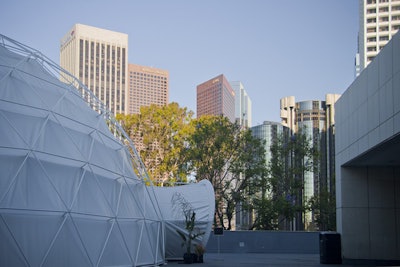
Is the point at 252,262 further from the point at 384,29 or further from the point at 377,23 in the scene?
the point at 377,23

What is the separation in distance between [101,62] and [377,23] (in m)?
87.7

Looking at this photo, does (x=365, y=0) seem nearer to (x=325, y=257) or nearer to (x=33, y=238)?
(x=325, y=257)

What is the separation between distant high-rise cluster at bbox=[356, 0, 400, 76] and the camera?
12706cm

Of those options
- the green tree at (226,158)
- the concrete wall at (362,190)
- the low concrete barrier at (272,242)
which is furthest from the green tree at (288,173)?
the concrete wall at (362,190)

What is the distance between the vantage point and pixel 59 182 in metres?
19.8

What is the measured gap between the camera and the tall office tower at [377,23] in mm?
127062

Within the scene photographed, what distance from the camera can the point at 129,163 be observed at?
84.7 ft

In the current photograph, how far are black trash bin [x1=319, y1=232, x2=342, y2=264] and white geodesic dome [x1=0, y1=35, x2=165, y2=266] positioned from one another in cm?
954

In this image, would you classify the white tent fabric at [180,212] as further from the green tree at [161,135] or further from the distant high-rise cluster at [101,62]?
the distant high-rise cluster at [101,62]

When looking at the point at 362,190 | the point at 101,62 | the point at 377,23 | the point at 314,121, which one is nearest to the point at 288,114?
the point at 314,121

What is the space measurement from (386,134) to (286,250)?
81.3 ft

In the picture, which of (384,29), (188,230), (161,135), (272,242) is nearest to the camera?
(188,230)

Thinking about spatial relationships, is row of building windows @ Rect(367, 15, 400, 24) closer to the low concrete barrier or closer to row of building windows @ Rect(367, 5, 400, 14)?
row of building windows @ Rect(367, 5, 400, 14)

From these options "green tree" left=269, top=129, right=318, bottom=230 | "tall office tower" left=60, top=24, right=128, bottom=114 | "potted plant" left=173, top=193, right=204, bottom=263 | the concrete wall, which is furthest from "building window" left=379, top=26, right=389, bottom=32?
"potted plant" left=173, top=193, right=204, bottom=263
